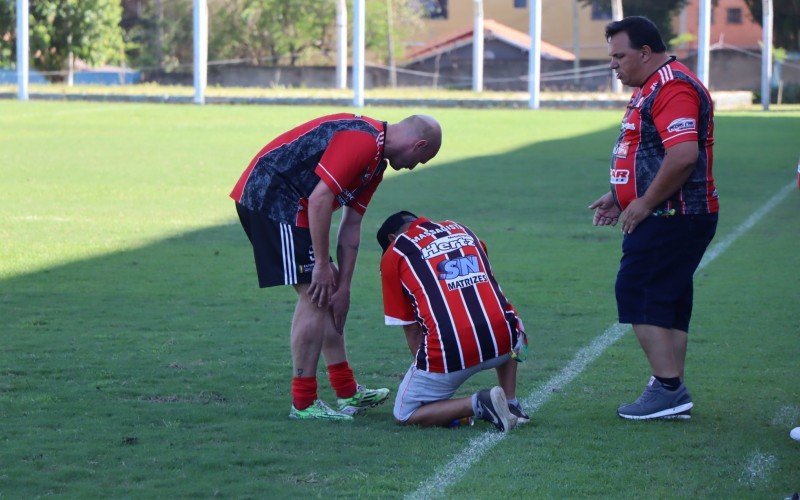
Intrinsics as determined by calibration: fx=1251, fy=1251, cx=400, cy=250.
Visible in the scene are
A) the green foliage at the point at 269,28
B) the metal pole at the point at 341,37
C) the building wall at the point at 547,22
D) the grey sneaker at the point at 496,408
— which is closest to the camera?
the grey sneaker at the point at 496,408

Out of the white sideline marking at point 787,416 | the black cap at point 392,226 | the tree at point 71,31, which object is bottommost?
the white sideline marking at point 787,416

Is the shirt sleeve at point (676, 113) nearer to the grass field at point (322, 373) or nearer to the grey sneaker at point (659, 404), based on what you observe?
the grey sneaker at point (659, 404)

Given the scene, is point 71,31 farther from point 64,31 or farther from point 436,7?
point 436,7

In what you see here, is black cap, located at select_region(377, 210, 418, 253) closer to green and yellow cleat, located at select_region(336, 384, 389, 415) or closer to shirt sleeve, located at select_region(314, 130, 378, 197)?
shirt sleeve, located at select_region(314, 130, 378, 197)

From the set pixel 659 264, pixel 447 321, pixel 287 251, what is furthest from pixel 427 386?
pixel 659 264

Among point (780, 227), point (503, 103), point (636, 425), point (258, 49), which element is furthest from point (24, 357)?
point (258, 49)

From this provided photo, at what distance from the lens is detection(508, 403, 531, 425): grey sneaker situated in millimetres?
6059

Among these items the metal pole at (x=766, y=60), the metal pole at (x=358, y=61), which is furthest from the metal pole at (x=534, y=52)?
the metal pole at (x=766, y=60)

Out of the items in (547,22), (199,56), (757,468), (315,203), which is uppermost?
(547,22)

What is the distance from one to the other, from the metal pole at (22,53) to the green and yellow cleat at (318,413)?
38313 mm

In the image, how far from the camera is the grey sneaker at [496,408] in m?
5.86

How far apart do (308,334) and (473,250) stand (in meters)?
0.93

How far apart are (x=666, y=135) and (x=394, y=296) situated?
152cm

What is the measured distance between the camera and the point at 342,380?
650 cm
